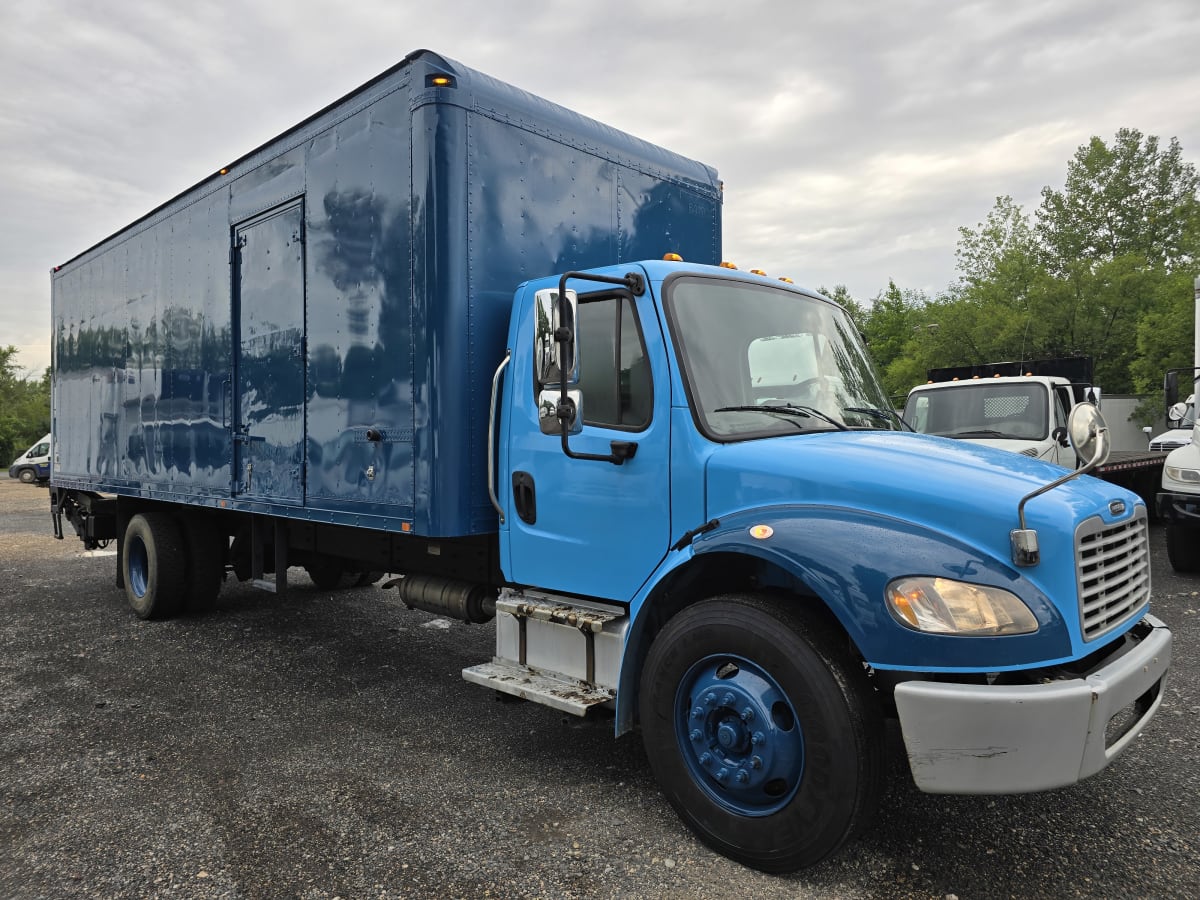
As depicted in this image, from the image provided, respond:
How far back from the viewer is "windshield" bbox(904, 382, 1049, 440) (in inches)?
356

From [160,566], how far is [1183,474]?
32.8ft

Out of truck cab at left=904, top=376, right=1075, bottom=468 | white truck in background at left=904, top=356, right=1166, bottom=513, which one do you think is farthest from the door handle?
truck cab at left=904, top=376, right=1075, bottom=468

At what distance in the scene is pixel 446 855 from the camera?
325 centimetres

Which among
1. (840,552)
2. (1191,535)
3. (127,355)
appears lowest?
(1191,535)

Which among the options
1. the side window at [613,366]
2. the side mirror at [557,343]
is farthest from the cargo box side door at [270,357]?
the side mirror at [557,343]

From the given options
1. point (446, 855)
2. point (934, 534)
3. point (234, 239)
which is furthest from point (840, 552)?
point (234, 239)

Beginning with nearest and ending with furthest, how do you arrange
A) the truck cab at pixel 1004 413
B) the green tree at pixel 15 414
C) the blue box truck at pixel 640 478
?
the blue box truck at pixel 640 478, the truck cab at pixel 1004 413, the green tree at pixel 15 414

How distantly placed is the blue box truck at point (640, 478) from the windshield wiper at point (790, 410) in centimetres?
2

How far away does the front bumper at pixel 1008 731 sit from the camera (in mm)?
2578

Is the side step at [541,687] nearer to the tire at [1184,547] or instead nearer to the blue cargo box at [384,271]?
the blue cargo box at [384,271]

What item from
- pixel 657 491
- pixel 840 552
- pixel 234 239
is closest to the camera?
pixel 840 552

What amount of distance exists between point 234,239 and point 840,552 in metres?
5.08

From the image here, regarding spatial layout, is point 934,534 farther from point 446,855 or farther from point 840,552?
point 446,855

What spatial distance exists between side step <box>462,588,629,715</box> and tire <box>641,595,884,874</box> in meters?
0.34
